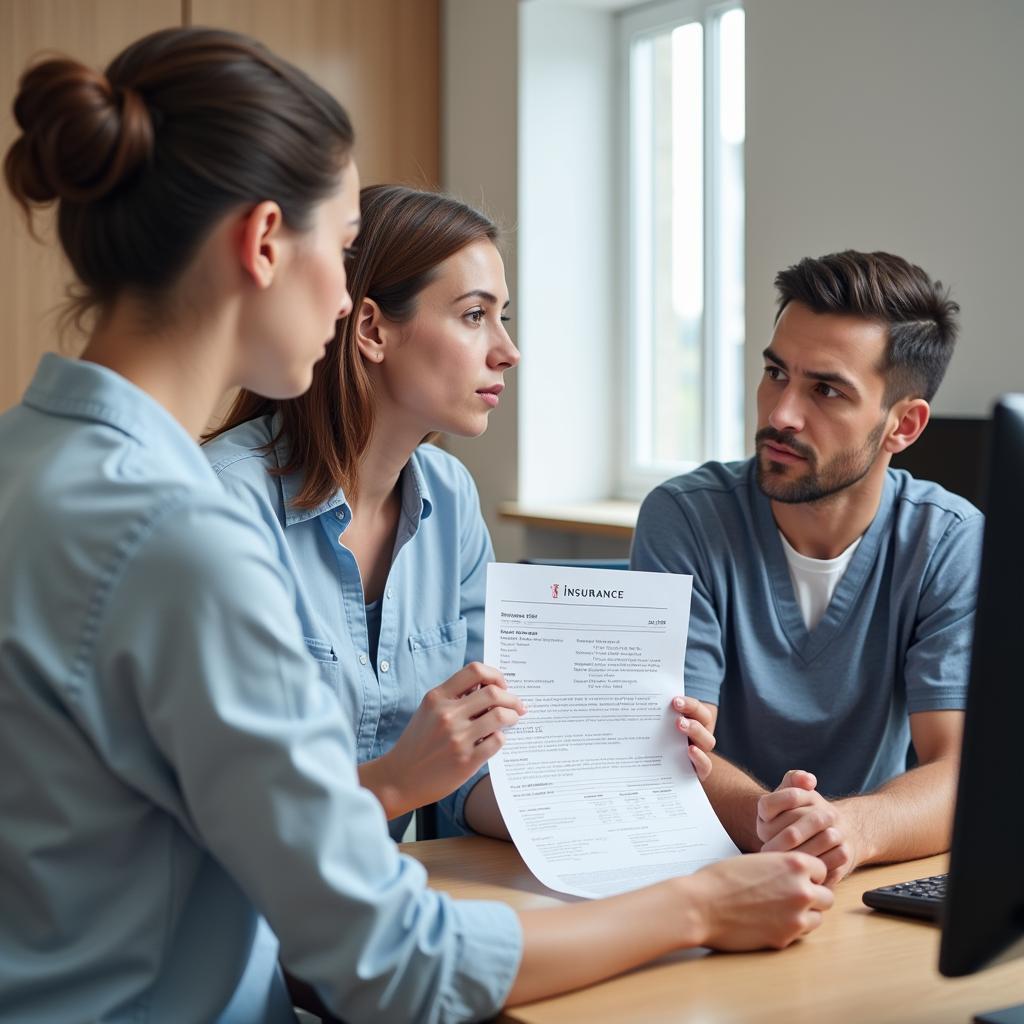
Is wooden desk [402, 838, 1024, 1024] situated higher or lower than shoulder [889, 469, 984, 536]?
lower

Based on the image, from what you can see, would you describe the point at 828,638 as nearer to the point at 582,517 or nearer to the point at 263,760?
the point at 263,760

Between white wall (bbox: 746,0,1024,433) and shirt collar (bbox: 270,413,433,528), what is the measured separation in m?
1.29

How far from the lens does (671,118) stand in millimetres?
3793

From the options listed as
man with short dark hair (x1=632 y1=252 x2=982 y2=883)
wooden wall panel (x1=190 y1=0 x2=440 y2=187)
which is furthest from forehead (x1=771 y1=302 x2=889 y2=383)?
wooden wall panel (x1=190 y1=0 x2=440 y2=187)

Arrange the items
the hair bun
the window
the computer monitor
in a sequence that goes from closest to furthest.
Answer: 1. the computer monitor
2. the hair bun
3. the window

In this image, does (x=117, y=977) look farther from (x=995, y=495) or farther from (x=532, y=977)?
(x=995, y=495)

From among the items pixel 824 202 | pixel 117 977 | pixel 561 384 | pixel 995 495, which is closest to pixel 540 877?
pixel 117 977

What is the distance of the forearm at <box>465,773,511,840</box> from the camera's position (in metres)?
1.45

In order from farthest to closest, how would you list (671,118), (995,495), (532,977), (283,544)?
1. (671,118)
2. (283,544)
3. (532,977)
4. (995,495)

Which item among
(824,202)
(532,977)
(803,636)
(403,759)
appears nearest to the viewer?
(532,977)

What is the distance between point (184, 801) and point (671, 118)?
326cm

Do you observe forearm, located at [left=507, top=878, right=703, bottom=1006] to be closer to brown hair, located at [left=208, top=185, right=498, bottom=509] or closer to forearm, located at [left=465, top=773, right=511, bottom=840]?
forearm, located at [left=465, top=773, right=511, bottom=840]

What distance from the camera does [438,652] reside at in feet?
5.59

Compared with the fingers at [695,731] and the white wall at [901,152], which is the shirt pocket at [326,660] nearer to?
the fingers at [695,731]
